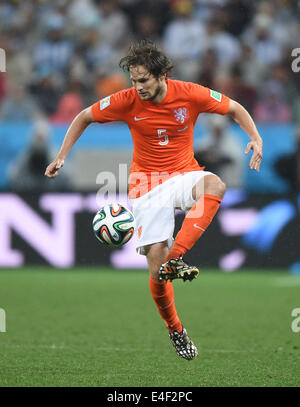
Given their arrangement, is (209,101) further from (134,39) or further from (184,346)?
(134,39)

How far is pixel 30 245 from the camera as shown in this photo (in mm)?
11773

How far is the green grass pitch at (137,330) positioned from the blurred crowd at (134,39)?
282 centimetres

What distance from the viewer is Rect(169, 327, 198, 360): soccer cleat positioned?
6.20 meters

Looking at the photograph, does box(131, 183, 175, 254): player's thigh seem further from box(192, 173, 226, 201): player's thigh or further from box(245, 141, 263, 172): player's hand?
box(245, 141, 263, 172): player's hand

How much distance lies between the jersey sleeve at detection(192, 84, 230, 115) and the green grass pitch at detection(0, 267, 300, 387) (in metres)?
1.93

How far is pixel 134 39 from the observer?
1380 cm

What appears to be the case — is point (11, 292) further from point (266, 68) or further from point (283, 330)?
point (266, 68)

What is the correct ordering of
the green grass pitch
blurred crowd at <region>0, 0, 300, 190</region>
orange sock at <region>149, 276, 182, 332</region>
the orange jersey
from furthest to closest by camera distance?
blurred crowd at <region>0, 0, 300, 190</region> < orange sock at <region>149, 276, 182, 332</region> < the orange jersey < the green grass pitch

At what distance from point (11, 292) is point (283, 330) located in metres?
3.76

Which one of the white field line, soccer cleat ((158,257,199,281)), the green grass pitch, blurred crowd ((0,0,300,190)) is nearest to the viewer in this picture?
soccer cleat ((158,257,199,281))

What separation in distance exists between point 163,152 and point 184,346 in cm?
151

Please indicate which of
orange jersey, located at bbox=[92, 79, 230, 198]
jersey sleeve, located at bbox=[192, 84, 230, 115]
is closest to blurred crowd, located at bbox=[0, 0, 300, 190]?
orange jersey, located at bbox=[92, 79, 230, 198]

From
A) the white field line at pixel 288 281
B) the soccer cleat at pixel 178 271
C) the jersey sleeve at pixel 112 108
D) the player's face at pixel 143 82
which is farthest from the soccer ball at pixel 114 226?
the white field line at pixel 288 281

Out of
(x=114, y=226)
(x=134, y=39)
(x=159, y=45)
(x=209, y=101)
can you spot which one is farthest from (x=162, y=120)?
(x=134, y=39)
